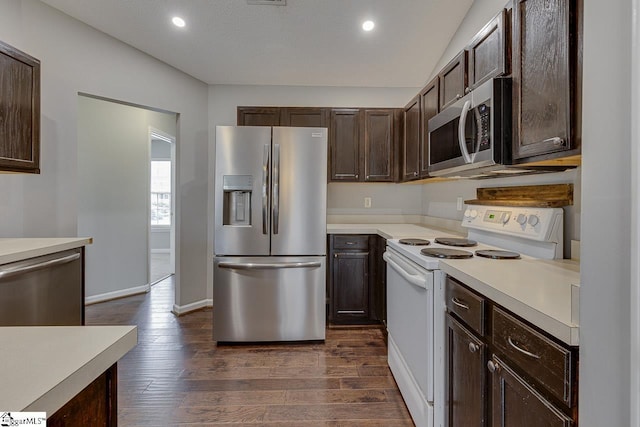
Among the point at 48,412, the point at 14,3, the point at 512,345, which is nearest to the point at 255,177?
the point at 14,3

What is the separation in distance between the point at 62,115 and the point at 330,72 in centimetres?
233

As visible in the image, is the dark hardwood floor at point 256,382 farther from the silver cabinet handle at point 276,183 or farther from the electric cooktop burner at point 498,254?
the silver cabinet handle at point 276,183

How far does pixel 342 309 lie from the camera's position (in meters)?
3.17

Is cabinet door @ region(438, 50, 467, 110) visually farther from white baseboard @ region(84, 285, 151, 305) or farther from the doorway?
the doorway

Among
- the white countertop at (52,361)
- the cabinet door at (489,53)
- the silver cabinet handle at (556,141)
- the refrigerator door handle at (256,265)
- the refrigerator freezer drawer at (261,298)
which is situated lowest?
the refrigerator freezer drawer at (261,298)

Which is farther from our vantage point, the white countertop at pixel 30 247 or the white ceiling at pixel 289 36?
the white ceiling at pixel 289 36

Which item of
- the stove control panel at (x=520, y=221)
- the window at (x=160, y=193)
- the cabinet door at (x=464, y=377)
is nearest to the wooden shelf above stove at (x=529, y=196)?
the stove control panel at (x=520, y=221)

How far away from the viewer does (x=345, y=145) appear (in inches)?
136

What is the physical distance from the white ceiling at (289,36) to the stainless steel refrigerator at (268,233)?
84 cm

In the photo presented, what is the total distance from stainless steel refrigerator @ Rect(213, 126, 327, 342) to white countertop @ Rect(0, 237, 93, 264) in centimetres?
101

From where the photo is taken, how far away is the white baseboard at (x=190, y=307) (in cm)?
352

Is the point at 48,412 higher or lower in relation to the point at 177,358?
higher

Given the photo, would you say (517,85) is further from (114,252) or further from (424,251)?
(114,252)

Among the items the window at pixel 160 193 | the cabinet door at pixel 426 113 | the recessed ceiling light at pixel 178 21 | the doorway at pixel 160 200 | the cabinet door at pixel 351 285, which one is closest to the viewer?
the cabinet door at pixel 426 113
